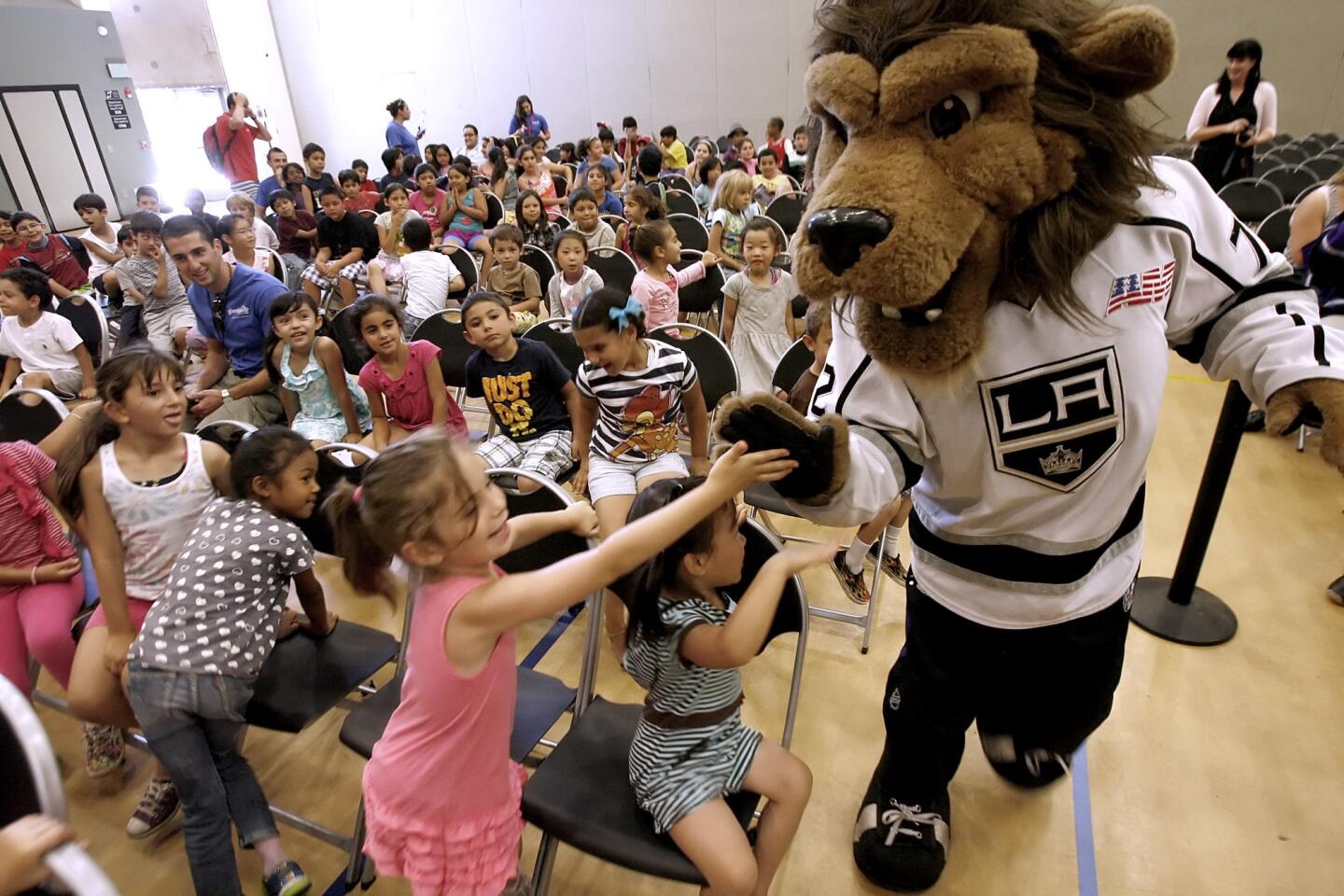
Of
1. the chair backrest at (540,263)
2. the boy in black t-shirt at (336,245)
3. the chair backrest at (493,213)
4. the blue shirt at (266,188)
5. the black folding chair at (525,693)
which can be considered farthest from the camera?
the blue shirt at (266,188)

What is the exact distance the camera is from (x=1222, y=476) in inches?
92.2

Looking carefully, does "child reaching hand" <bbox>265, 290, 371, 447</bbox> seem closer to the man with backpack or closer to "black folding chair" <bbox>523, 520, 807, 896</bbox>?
"black folding chair" <bbox>523, 520, 807, 896</bbox>

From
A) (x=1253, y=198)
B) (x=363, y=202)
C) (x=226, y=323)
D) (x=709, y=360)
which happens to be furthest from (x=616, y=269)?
(x=1253, y=198)

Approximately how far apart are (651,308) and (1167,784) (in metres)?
3.03

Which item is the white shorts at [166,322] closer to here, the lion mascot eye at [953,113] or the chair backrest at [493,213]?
the chair backrest at [493,213]

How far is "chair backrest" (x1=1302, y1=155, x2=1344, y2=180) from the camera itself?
632 cm

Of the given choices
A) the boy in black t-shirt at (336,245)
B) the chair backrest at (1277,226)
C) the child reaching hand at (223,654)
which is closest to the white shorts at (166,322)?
the boy in black t-shirt at (336,245)

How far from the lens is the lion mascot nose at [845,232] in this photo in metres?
0.91

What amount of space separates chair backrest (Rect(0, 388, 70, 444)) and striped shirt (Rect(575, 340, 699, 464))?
6.39ft

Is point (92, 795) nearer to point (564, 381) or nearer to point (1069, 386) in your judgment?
point (564, 381)

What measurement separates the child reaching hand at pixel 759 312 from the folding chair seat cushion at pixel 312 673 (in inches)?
90.9

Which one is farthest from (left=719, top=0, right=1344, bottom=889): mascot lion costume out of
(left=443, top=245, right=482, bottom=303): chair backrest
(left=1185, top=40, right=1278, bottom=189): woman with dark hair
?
(left=1185, top=40, right=1278, bottom=189): woman with dark hair

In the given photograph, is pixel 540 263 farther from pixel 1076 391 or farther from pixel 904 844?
pixel 1076 391

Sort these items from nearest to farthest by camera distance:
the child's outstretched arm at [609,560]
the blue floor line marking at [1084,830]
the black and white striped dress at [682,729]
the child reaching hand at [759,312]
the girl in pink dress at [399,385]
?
the child's outstretched arm at [609,560], the black and white striped dress at [682,729], the blue floor line marking at [1084,830], the girl in pink dress at [399,385], the child reaching hand at [759,312]
